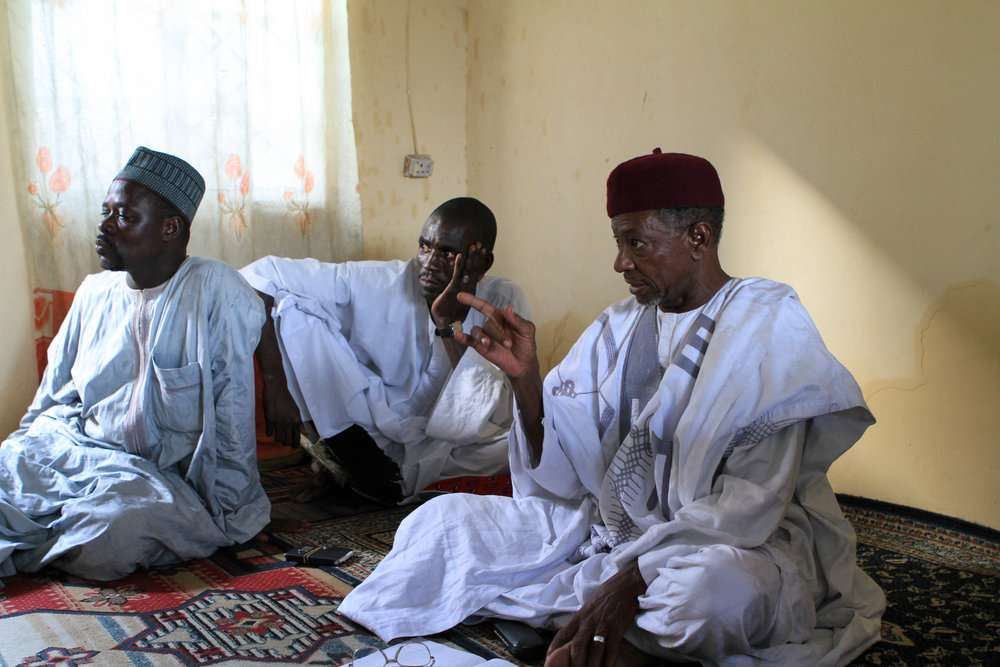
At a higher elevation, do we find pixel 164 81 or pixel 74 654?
pixel 164 81

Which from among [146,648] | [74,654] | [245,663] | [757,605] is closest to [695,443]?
[757,605]

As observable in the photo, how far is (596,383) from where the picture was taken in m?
2.21

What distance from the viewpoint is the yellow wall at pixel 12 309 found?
3.46 metres

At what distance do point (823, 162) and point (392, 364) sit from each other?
187 cm

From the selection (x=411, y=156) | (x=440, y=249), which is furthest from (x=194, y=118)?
(x=440, y=249)

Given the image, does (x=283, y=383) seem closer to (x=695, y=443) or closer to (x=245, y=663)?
(x=245, y=663)

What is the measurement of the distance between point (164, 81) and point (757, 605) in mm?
3451

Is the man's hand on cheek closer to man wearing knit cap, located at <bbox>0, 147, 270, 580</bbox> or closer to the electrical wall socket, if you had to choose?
man wearing knit cap, located at <bbox>0, 147, 270, 580</bbox>

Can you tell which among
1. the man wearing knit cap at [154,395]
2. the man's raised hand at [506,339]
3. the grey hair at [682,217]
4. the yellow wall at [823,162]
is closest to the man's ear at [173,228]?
the man wearing knit cap at [154,395]

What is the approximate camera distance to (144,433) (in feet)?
8.80

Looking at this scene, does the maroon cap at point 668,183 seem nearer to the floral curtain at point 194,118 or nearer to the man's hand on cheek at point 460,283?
the man's hand on cheek at point 460,283

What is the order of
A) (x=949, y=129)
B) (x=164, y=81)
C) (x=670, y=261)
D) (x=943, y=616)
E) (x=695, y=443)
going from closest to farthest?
(x=695, y=443) → (x=670, y=261) → (x=943, y=616) → (x=949, y=129) → (x=164, y=81)

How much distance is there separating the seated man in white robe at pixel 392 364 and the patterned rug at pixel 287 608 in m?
0.39

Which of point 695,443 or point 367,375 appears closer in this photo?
point 695,443
